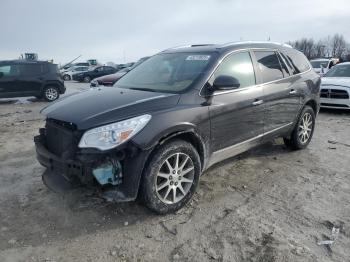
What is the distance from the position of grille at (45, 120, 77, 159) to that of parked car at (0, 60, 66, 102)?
38.8 ft

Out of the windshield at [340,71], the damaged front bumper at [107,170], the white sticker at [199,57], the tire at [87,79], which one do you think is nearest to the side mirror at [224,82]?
the white sticker at [199,57]

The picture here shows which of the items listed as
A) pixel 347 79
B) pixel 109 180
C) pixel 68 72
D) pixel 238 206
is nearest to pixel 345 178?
pixel 238 206

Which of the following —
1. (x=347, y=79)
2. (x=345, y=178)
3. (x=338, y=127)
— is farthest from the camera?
(x=347, y=79)

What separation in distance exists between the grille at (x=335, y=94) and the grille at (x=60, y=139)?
8994 millimetres

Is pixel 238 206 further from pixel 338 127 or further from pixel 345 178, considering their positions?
pixel 338 127

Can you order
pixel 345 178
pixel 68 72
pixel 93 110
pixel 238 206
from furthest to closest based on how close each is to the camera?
1. pixel 68 72
2. pixel 345 178
3. pixel 238 206
4. pixel 93 110

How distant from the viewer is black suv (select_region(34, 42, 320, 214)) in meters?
3.40

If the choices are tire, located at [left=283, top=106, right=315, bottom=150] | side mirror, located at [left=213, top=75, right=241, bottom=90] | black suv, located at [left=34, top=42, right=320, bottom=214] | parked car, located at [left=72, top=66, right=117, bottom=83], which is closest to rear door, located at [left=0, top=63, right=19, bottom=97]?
black suv, located at [left=34, top=42, right=320, bottom=214]

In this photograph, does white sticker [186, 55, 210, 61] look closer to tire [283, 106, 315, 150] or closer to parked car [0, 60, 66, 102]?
tire [283, 106, 315, 150]

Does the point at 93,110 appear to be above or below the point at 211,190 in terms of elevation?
above

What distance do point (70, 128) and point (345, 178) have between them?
380cm

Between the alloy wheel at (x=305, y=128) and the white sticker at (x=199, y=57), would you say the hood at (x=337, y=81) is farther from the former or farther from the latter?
the white sticker at (x=199, y=57)

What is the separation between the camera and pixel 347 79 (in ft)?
34.8

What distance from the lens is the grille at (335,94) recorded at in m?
10.3
